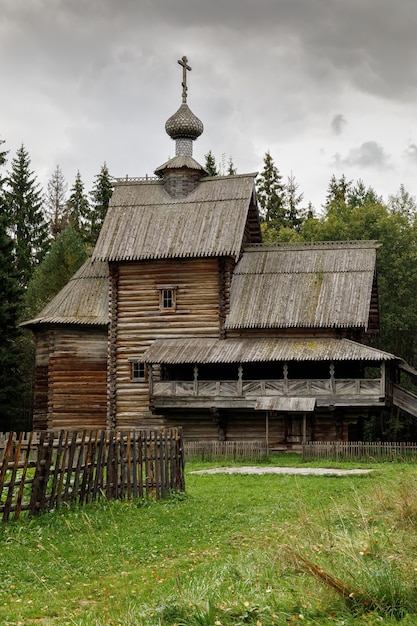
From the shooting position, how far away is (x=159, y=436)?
639 inches

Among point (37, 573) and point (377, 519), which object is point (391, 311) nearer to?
point (377, 519)

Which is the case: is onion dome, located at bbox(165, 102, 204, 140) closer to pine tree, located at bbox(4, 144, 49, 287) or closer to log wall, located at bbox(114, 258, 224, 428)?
log wall, located at bbox(114, 258, 224, 428)

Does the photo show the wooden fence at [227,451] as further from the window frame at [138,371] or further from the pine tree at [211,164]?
the pine tree at [211,164]

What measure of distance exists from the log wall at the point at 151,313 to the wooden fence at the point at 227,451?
585 cm

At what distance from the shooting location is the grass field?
6949 millimetres

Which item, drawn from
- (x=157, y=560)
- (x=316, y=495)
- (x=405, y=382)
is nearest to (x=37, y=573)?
(x=157, y=560)

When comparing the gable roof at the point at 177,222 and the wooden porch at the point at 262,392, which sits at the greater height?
the gable roof at the point at 177,222

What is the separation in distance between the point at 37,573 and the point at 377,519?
466 centimetres

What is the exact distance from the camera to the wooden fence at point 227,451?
2717cm

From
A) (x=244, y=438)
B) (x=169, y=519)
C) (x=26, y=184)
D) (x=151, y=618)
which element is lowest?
(x=244, y=438)

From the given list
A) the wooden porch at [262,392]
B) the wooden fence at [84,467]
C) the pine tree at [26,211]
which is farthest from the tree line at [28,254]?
the wooden fence at [84,467]

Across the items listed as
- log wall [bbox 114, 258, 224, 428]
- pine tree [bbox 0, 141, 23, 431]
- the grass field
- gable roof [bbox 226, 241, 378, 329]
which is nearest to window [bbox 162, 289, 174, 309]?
log wall [bbox 114, 258, 224, 428]

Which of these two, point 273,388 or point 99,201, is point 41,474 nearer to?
point 273,388

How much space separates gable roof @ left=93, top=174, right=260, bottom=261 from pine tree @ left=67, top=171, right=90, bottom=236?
82.9 feet
